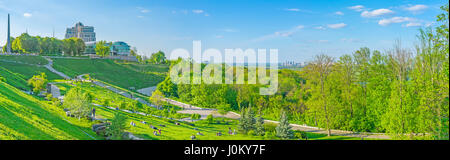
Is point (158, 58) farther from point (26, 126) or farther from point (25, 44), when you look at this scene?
point (26, 126)

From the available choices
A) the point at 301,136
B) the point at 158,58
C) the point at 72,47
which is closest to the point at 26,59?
the point at 72,47

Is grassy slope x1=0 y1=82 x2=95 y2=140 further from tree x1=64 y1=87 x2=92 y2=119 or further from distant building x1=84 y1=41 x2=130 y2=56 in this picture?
distant building x1=84 y1=41 x2=130 y2=56

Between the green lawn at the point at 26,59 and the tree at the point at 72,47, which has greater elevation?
the tree at the point at 72,47

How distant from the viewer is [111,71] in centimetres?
5947

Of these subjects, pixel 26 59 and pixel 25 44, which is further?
pixel 25 44

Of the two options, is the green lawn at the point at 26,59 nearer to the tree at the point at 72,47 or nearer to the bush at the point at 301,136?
the tree at the point at 72,47

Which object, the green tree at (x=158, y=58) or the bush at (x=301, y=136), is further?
the green tree at (x=158, y=58)

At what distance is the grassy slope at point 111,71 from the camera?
50688 mm

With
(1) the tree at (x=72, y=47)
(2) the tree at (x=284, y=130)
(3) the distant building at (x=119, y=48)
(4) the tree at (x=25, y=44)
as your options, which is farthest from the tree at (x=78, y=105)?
(3) the distant building at (x=119, y=48)

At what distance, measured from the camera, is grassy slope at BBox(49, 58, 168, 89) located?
1996 inches

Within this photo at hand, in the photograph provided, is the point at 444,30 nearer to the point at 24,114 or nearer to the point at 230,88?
the point at 24,114

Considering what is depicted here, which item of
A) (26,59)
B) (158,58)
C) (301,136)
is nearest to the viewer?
(301,136)
